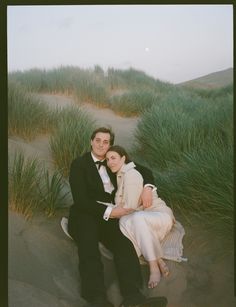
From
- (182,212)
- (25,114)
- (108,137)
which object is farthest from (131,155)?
(25,114)

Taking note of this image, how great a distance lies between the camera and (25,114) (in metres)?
5.01

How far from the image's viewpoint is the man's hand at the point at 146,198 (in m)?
4.54

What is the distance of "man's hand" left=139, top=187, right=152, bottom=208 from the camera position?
4.54 meters

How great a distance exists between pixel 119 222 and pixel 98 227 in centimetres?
21

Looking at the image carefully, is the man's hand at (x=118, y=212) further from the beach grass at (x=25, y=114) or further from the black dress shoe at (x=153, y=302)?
the beach grass at (x=25, y=114)

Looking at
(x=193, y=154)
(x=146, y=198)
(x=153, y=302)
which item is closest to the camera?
(x=153, y=302)

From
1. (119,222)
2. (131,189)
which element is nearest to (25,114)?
(131,189)

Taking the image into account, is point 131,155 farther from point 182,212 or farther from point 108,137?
point 182,212

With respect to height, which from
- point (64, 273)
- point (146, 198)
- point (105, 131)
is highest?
point (105, 131)

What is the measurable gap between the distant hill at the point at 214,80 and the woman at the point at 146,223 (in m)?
1.20

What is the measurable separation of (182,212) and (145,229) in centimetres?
61

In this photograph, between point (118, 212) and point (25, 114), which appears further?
point (25, 114)

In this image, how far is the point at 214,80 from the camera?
5.07 m

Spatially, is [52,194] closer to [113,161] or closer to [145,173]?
[113,161]
